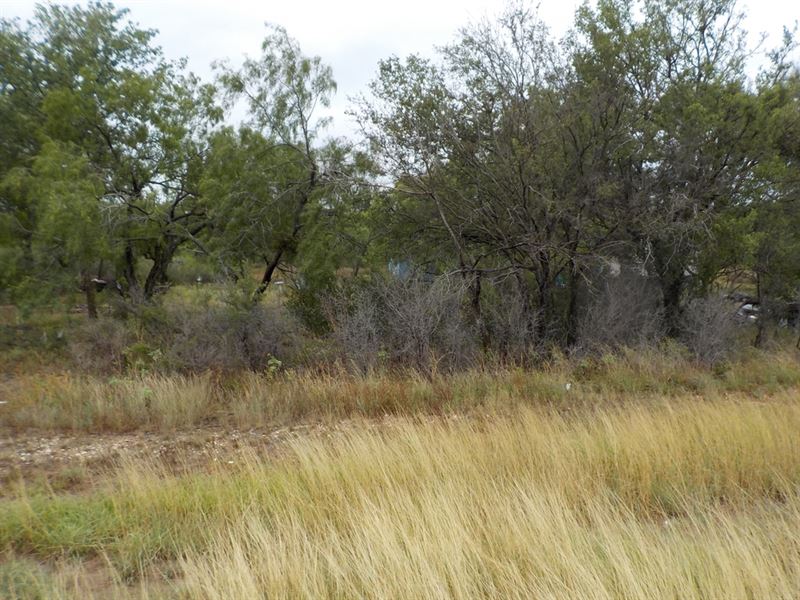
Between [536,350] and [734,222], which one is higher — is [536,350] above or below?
below

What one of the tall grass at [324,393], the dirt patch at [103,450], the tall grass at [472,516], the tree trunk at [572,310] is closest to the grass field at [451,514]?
the tall grass at [472,516]

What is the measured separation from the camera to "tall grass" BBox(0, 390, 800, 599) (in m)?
2.97

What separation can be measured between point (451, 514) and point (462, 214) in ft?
30.0

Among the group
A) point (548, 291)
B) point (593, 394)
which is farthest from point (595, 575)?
point (548, 291)

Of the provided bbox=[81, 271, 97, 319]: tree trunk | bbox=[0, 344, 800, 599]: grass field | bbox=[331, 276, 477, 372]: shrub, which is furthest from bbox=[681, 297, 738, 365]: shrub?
bbox=[81, 271, 97, 319]: tree trunk

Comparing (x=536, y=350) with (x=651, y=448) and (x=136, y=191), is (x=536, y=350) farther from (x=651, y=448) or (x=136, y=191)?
(x=136, y=191)

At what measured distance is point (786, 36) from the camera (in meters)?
13.9

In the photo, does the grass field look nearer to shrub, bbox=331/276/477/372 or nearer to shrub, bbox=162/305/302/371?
shrub, bbox=331/276/477/372

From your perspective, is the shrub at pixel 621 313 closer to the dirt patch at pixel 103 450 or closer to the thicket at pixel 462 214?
the thicket at pixel 462 214

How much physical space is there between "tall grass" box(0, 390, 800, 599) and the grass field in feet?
0.05

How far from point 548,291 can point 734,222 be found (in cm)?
414

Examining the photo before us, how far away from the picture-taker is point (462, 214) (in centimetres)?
1207

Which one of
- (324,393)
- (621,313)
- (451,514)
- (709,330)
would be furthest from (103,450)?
(709,330)

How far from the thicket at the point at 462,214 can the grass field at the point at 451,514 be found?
3.84m
